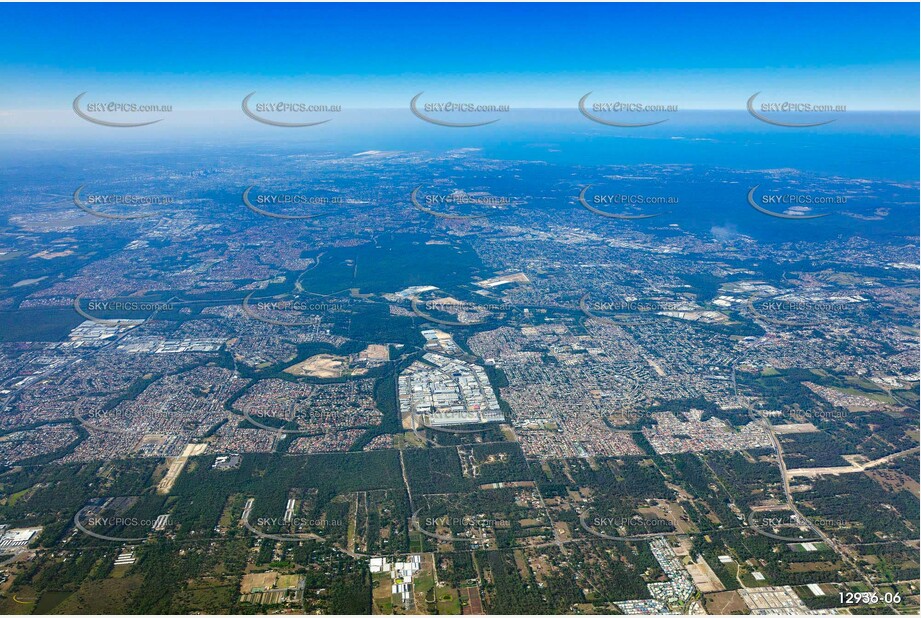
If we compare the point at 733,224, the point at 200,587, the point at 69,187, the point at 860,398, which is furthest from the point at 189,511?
the point at 69,187
